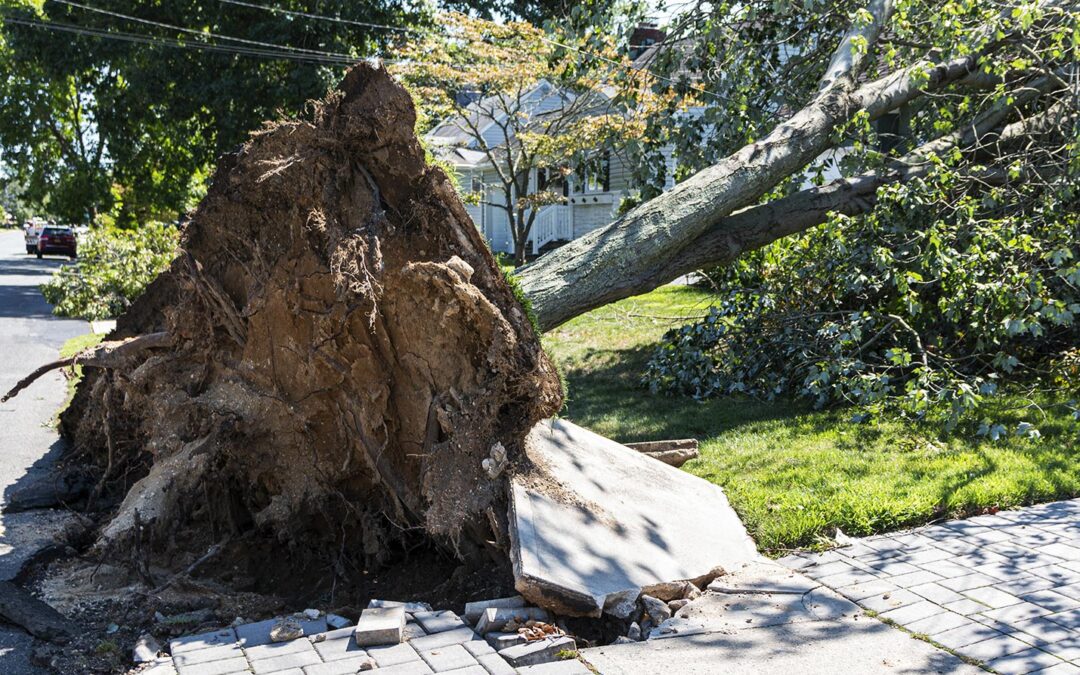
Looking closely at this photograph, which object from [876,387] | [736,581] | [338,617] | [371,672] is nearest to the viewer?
[371,672]

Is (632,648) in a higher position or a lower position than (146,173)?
lower

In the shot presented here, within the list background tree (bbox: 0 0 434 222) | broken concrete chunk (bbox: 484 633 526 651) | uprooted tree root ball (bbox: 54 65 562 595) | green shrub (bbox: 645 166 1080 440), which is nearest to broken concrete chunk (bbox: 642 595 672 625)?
broken concrete chunk (bbox: 484 633 526 651)

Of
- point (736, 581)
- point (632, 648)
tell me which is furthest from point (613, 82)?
point (632, 648)

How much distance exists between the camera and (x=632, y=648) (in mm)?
4168

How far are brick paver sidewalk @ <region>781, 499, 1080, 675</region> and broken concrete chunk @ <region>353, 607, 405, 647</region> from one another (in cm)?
217

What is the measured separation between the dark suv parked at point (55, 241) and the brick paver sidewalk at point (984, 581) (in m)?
50.5

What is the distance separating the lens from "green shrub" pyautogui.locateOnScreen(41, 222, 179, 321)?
62.0 feet

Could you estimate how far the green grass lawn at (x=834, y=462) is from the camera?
5.74 meters

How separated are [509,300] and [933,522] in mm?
2883

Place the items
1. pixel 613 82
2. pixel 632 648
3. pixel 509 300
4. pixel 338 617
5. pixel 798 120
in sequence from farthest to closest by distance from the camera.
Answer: pixel 613 82 < pixel 798 120 < pixel 509 300 < pixel 338 617 < pixel 632 648

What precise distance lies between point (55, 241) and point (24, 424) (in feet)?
146

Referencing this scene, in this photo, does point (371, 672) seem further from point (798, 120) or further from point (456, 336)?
point (798, 120)

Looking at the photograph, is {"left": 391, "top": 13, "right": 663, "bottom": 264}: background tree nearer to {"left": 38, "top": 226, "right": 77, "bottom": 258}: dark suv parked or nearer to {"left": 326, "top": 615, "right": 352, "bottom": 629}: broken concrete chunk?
{"left": 326, "top": 615, "right": 352, "bottom": 629}: broken concrete chunk

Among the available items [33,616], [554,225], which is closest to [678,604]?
[33,616]
